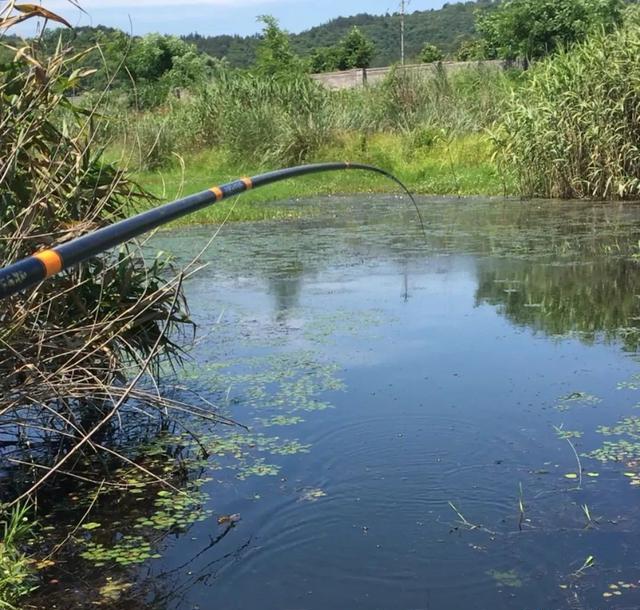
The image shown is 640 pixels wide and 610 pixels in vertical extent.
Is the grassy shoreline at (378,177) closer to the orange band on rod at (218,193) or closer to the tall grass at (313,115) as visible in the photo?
the tall grass at (313,115)

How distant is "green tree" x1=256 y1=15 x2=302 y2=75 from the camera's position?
3372cm

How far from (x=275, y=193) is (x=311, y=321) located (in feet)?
36.0

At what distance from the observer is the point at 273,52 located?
35.0m

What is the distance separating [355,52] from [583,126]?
132ft

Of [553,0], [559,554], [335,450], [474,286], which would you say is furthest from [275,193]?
[553,0]

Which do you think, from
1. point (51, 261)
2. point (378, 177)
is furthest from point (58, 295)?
point (378, 177)

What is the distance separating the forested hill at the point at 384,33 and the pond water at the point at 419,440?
76.2 metres

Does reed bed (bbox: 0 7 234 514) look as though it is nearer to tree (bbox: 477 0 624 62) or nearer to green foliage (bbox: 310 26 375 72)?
tree (bbox: 477 0 624 62)

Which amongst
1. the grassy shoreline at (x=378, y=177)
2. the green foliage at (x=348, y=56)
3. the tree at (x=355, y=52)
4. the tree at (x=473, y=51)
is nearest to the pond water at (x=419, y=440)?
the grassy shoreline at (x=378, y=177)

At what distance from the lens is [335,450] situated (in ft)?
15.1

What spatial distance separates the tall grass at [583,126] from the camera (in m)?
13.7

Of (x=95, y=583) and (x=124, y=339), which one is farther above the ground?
(x=124, y=339)

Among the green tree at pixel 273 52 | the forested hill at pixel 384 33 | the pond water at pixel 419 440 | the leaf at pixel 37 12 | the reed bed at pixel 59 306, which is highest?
the forested hill at pixel 384 33

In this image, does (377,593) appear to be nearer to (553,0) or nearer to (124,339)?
(124,339)
